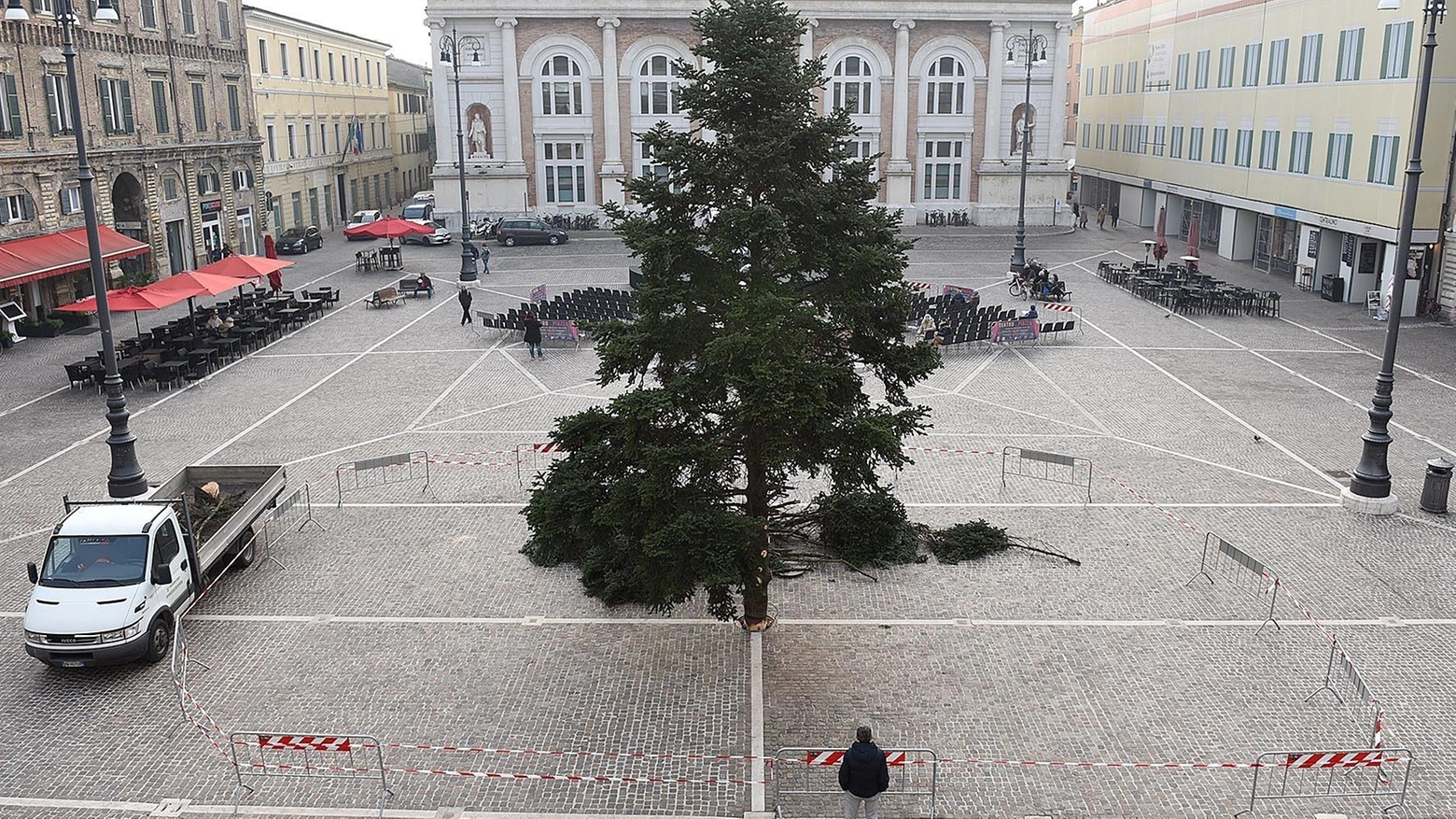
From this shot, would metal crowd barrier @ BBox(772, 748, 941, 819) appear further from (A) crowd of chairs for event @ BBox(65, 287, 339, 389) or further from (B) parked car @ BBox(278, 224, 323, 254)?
(B) parked car @ BBox(278, 224, 323, 254)

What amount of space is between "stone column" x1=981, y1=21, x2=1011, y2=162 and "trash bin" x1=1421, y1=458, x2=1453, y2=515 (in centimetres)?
4516

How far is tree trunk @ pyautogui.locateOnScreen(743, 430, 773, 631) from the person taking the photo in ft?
41.5

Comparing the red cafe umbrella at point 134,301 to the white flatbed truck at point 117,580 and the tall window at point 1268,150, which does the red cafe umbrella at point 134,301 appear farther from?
the tall window at point 1268,150

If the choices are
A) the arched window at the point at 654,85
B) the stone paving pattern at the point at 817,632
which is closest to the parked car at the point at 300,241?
the arched window at the point at 654,85

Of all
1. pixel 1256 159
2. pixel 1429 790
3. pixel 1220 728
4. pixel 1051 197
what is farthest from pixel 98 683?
pixel 1051 197

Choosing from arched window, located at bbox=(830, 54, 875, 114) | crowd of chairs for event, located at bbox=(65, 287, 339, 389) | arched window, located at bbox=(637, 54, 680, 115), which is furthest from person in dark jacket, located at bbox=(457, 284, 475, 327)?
arched window, located at bbox=(830, 54, 875, 114)

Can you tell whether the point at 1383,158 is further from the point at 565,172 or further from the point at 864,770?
the point at 565,172

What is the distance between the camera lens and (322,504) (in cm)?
1933

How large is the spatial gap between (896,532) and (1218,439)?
11760 millimetres

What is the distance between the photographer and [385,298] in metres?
38.0

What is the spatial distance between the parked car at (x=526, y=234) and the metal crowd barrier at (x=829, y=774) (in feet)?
149

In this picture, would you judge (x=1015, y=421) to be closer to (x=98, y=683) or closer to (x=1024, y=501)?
(x=1024, y=501)

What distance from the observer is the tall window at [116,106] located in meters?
38.7

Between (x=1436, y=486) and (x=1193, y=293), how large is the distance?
1927 cm
